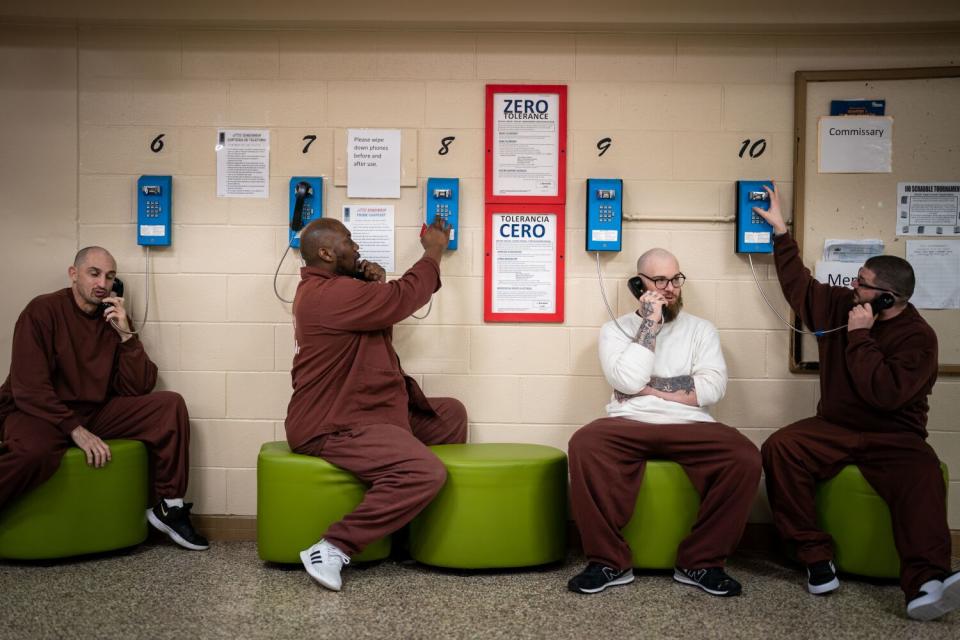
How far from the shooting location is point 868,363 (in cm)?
274

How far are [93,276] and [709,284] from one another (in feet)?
8.64

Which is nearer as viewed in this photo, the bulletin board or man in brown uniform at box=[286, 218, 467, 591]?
man in brown uniform at box=[286, 218, 467, 591]

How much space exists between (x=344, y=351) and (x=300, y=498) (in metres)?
0.58

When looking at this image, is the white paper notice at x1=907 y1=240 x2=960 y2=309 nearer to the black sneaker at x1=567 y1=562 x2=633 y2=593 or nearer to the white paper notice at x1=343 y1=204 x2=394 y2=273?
the black sneaker at x1=567 y1=562 x2=633 y2=593

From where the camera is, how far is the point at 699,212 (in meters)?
3.41

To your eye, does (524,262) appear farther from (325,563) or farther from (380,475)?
(325,563)

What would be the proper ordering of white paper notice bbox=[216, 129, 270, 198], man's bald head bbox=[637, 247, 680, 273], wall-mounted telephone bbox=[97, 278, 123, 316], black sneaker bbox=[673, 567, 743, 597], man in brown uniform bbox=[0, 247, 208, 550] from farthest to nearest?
white paper notice bbox=[216, 129, 270, 198] → wall-mounted telephone bbox=[97, 278, 123, 316] → man's bald head bbox=[637, 247, 680, 273] → man in brown uniform bbox=[0, 247, 208, 550] → black sneaker bbox=[673, 567, 743, 597]

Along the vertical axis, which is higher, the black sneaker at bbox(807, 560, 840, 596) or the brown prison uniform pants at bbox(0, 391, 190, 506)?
the brown prison uniform pants at bbox(0, 391, 190, 506)

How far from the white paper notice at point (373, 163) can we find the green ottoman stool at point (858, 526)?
216cm

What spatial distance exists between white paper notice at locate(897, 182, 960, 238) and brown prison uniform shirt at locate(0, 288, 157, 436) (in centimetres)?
335

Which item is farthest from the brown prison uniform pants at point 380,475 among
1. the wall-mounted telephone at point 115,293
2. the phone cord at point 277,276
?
the wall-mounted telephone at point 115,293

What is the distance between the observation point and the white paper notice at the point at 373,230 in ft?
11.2

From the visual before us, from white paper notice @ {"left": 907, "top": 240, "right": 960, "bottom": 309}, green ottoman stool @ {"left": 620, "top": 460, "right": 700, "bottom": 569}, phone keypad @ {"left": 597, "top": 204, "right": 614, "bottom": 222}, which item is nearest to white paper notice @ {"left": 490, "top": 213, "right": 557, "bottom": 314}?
phone keypad @ {"left": 597, "top": 204, "right": 614, "bottom": 222}

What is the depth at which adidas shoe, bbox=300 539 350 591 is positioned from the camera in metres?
2.71
